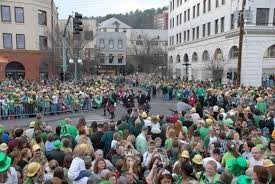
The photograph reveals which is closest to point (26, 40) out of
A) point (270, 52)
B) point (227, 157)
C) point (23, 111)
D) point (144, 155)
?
point (23, 111)

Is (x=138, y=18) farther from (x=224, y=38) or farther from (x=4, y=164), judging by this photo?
(x=4, y=164)

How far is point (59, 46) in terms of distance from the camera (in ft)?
161

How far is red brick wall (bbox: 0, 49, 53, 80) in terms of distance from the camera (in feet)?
152

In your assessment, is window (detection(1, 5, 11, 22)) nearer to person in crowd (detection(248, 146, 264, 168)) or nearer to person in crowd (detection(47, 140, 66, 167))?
person in crowd (detection(47, 140, 66, 167))

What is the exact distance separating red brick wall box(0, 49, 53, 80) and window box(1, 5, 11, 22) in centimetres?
398

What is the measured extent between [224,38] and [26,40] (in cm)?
2475

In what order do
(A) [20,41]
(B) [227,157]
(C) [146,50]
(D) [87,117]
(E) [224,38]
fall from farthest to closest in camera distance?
Result: (C) [146,50], (A) [20,41], (E) [224,38], (D) [87,117], (B) [227,157]

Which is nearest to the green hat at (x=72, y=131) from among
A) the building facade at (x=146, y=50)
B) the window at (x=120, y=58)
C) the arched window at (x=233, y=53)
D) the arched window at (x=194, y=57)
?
the arched window at (x=233, y=53)

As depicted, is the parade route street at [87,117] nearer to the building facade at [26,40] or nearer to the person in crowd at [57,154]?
the person in crowd at [57,154]

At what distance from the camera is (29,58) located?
1865 inches

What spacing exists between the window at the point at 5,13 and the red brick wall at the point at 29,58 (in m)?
3.98

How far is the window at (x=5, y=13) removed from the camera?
4544 cm

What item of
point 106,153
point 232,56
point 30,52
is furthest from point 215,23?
point 106,153

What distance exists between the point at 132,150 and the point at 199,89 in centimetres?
2013
